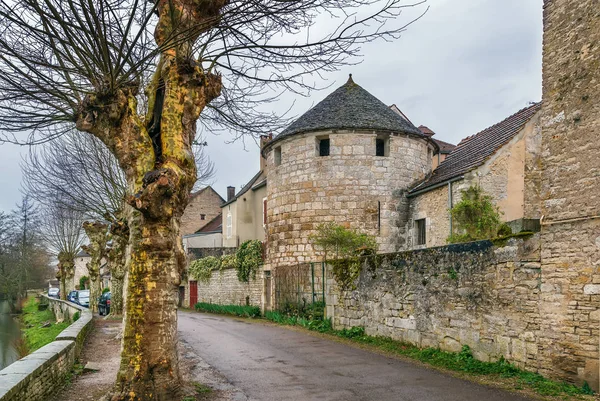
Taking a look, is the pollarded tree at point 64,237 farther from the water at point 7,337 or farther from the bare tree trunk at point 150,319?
the bare tree trunk at point 150,319

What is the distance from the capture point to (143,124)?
6957 mm

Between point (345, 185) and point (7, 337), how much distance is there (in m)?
17.8

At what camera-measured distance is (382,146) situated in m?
19.5

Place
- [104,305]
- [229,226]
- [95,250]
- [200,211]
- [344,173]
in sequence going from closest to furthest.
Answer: [344,173]
[95,250]
[104,305]
[229,226]
[200,211]

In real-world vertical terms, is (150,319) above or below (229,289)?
above

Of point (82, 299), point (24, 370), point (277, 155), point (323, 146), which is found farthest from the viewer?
point (82, 299)

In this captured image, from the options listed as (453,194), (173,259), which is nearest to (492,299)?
(173,259)

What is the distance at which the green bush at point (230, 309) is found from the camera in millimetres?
21922

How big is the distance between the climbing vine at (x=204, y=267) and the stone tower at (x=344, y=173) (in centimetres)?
956

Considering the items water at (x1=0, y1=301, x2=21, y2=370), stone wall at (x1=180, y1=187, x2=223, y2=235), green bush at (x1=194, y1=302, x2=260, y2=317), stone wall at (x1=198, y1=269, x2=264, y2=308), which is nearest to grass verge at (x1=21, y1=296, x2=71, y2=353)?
water at (x1=0, y1=301, x2=21, y2=370)

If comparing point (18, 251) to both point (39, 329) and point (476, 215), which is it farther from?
point (476, 215)

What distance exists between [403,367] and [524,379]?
208 centimetres

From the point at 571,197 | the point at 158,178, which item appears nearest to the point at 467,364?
the point at 571,197

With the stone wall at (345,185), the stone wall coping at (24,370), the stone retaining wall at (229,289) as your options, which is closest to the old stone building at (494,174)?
the stone wall at (345,185)
